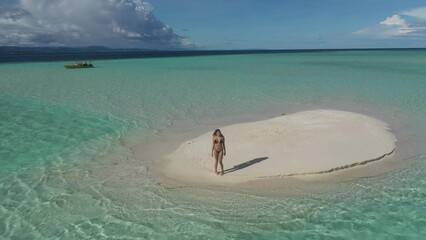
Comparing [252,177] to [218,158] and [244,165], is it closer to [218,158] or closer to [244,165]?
[244,165]

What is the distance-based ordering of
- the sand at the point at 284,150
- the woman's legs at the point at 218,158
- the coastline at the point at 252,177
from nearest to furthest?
the coastline at the point at 252,177, the woman's legs at the point at 218,158, the sand at the point at 284,150

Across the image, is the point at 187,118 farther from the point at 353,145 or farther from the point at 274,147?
the point at 353,145

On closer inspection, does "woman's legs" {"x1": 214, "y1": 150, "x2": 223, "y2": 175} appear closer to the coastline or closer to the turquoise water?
the coastline

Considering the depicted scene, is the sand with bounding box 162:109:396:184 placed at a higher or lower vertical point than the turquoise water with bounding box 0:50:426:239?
higher

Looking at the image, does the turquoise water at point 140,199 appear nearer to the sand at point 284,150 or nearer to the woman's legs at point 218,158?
the sand at point 284,150

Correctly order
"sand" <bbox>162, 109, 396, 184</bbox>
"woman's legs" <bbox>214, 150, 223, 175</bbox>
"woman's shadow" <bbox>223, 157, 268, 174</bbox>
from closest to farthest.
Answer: "woman's legs" <bbox>214, 150, 223, 175</bbox>, "sand" <bbox>162, 109, 396, 184</bbox>, "woman's shadow" <bbox>223, 157, 268, 174</bbox>

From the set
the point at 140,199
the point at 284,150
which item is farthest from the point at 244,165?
the point at 140,199

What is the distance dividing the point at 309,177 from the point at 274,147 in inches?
103

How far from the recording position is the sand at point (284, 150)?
12.2 m

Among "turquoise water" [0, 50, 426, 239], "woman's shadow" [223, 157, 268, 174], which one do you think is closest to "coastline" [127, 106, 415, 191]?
"woman's shadow" [223, 157, 268, 174]

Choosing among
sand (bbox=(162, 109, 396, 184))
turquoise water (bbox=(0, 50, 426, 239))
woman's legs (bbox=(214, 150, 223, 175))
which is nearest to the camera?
turquoise water (bbox=(0, 50, 426, 239))

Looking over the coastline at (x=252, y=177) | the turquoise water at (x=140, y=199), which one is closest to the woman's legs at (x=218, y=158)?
the coastline at (x=252, y=177)

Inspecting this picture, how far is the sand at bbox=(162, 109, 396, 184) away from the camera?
12.2 meters

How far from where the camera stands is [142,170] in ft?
42.2
